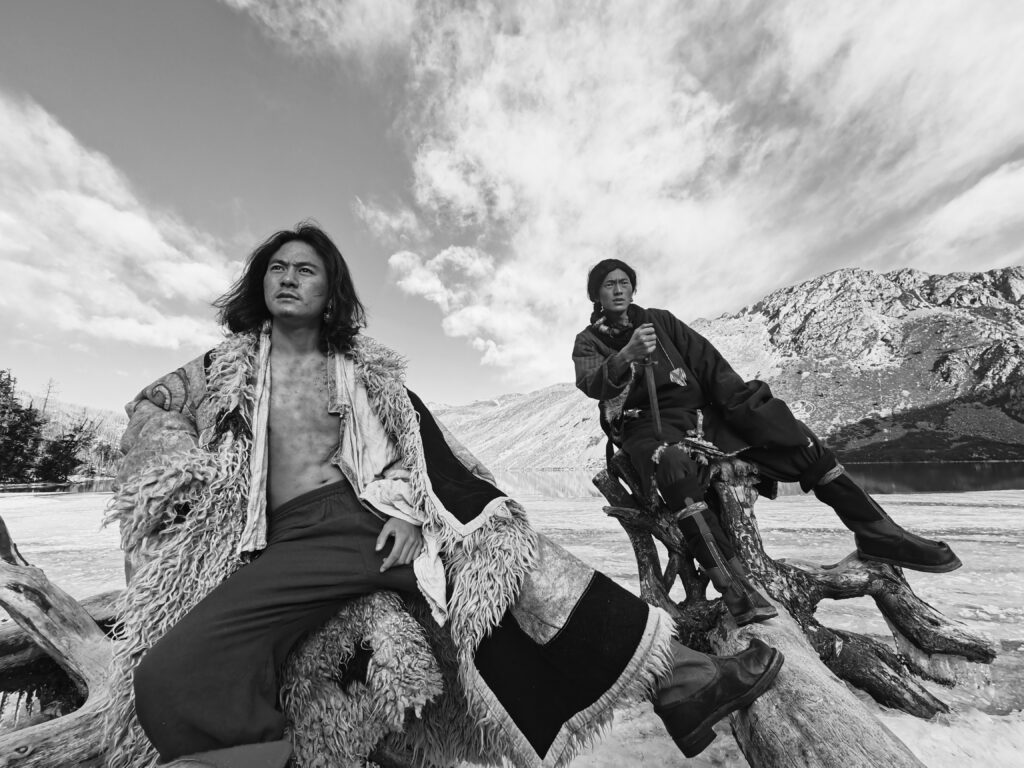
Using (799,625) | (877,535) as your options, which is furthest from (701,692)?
(877,535)

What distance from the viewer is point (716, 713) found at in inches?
66.8

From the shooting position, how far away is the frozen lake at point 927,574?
7.74 feet

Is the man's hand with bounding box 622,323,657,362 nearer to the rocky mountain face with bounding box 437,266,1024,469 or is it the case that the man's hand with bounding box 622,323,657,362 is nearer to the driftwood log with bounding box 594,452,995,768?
the driftwood log with bounding box 594,452,995,768

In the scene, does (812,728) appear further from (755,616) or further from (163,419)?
(163,419)

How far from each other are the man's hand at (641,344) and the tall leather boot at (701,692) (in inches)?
73.4

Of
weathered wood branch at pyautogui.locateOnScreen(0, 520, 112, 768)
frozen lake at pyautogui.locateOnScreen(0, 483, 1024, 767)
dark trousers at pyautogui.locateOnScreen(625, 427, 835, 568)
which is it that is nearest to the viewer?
weathered wood branch at pyautogui.locateOnScreen(0, 520, 112, 768)

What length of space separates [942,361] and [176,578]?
116909 millimetres

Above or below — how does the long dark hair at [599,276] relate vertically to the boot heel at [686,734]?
above

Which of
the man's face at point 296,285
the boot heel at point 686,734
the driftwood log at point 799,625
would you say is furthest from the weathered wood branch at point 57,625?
the driftwood log at point 799,625

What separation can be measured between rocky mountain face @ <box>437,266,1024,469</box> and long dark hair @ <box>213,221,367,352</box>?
180 ft

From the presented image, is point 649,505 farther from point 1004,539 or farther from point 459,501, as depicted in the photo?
point 1004,539

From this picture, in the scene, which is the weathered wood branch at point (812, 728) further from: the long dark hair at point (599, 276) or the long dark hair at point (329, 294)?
the long dark hair at point (599, 276)

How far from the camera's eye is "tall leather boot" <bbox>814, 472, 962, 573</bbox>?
2.85m

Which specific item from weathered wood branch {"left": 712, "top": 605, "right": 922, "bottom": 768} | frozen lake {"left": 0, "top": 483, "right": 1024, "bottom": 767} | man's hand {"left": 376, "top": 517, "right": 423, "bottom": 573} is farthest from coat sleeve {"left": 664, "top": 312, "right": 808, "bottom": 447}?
man's hand {"left": 376, "top": 517, "right": 423, "bottom": 573}
